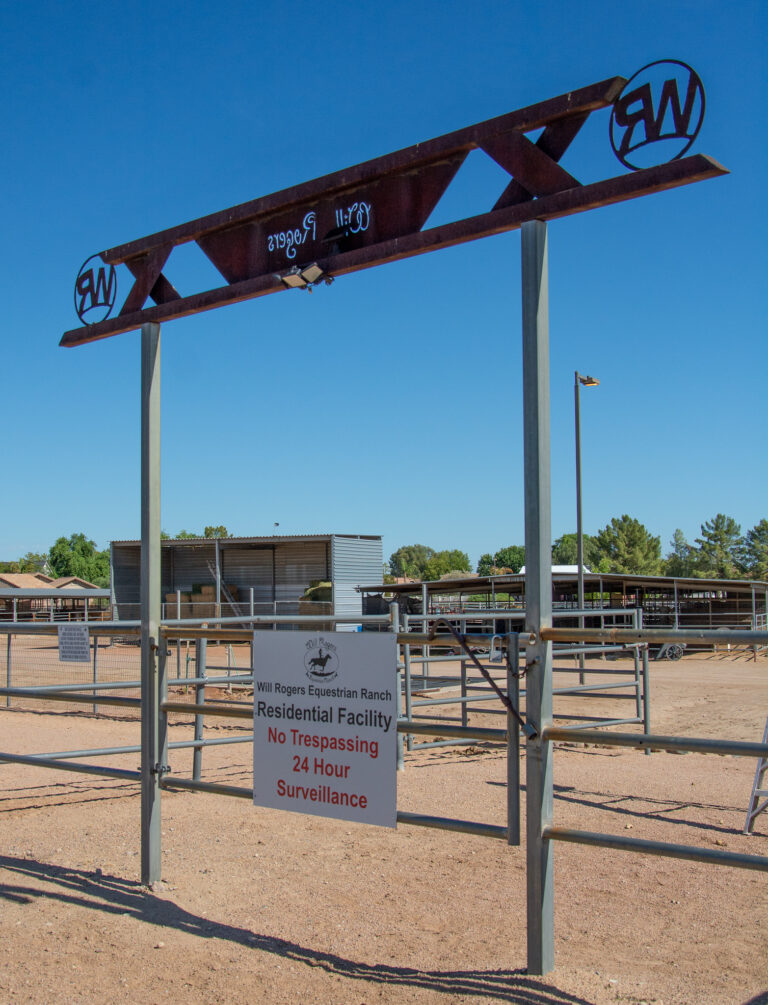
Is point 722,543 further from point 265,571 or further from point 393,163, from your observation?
point 393,163

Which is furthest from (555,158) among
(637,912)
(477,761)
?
(477,761)

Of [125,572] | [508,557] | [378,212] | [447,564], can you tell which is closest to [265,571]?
[125,572]

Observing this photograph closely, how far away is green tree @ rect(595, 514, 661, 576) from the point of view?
92.9 m

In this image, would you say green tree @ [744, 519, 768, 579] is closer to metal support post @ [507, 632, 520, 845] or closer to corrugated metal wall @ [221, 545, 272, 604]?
corrugated metal wall @ [221, 545, 272, 604]

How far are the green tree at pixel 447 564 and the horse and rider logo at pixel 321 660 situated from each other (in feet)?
405

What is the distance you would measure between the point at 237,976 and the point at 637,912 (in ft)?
6.89

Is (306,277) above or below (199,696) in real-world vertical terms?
above

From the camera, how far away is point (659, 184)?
11.1ft

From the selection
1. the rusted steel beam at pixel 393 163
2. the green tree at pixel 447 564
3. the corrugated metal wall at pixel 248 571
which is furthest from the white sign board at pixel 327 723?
the green tree at pixel 447 564

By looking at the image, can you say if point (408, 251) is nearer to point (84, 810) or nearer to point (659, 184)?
point (659, 184)

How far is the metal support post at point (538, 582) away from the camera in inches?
139

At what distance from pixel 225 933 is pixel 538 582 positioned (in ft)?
7.42

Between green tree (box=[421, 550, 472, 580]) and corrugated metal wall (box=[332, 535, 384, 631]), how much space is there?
85.3m

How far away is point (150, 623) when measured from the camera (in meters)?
5.03
